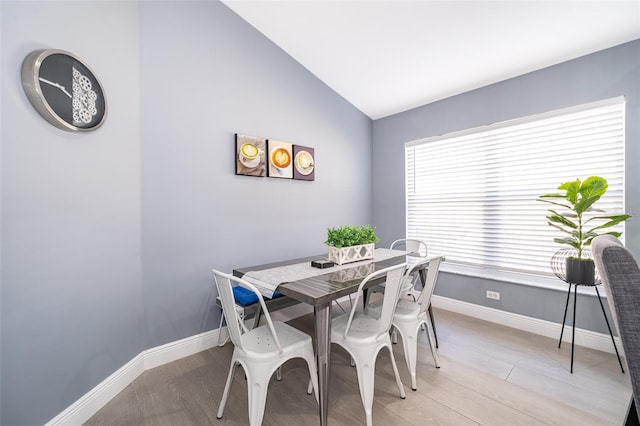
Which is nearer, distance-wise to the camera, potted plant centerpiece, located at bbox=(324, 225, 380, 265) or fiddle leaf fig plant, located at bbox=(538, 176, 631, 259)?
fiddle leaf fig plant, located at bbox=(538, 176, 631, 259)

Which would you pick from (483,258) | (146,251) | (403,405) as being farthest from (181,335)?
(483,258)

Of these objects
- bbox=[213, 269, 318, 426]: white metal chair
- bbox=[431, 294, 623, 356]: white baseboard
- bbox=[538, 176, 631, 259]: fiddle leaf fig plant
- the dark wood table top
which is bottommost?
bbox=[431, 294, 623, 356]: white baseboard

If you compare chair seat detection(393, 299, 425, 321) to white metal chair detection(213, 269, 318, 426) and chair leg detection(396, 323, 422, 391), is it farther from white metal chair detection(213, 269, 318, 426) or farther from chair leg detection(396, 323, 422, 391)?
white metal chair detection(213, 269, 318, 426)

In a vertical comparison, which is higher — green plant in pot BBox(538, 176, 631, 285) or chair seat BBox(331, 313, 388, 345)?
green plant in pot BBox(538, 176, 631, 285)

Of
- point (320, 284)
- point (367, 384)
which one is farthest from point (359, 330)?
point (320, 284)

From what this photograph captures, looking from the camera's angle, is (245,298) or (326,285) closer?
(326,285)

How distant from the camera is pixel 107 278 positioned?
1668 millimetres

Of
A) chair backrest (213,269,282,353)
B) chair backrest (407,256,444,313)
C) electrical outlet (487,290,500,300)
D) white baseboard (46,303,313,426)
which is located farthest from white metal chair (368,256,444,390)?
white baseboard (46,303,313,426)

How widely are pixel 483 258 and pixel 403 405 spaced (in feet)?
6.66

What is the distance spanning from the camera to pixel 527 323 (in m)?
2.56

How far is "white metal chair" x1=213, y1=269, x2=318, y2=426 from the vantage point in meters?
1.31

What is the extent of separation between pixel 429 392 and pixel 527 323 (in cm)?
160

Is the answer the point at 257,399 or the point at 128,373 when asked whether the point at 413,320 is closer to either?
the point at 257,399

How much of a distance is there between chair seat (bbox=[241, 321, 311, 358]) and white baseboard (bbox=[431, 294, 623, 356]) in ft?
7.59
